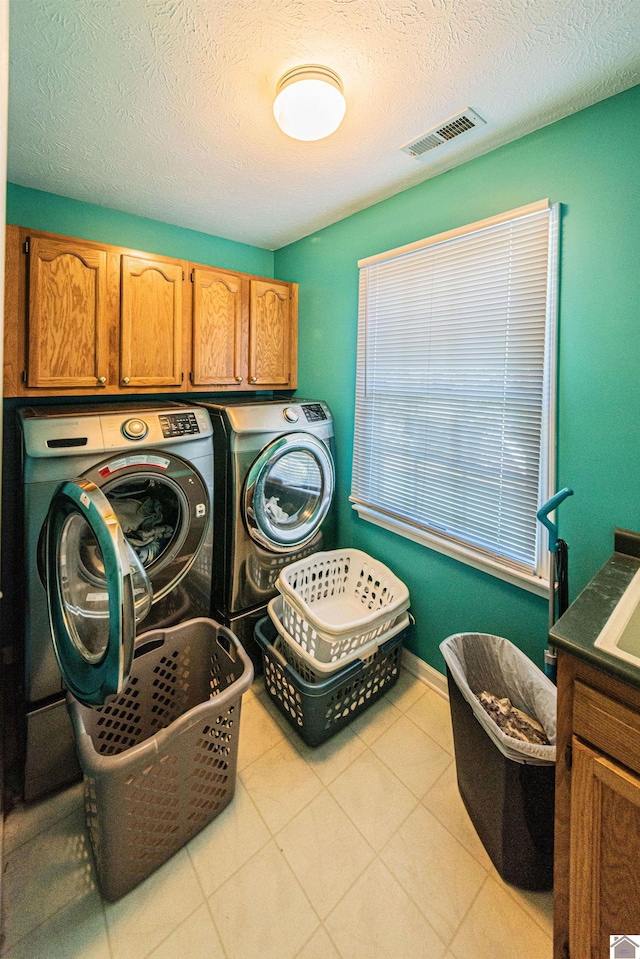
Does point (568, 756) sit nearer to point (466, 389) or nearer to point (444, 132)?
point (466, 389)

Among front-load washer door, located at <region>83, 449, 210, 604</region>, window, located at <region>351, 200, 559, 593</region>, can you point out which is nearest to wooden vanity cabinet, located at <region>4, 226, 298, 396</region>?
front-load washer door, located at <region>83, 449, 210, 604</region>

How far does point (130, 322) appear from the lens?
2.11 metres

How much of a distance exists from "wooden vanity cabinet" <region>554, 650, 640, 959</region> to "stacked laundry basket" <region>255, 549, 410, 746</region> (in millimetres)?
940

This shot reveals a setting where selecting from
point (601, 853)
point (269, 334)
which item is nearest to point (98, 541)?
point (601, 853)

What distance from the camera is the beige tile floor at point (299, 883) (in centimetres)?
115

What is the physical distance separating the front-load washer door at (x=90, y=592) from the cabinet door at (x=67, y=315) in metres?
0.90

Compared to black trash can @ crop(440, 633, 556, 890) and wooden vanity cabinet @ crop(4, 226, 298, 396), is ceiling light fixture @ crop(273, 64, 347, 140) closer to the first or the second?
wooden vanity cabinet @ crop(4, 226, 298, 396)

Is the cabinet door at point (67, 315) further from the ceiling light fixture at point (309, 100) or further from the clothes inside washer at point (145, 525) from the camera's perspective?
the ceiling light fixture at point (309, 100)

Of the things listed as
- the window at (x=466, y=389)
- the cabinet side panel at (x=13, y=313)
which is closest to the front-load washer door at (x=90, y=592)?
the cabinet side panel at (x=13, y=313)

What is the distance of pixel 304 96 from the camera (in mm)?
1285

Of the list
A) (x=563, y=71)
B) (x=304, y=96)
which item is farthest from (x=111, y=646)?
(x=563, y=71)

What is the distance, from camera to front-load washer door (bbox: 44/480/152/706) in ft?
3.43

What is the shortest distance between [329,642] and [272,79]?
2082mm

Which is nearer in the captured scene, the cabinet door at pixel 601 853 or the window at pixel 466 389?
the cabinet door at pixel 601 853
